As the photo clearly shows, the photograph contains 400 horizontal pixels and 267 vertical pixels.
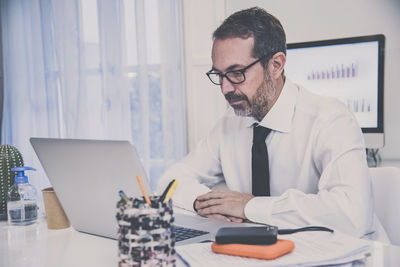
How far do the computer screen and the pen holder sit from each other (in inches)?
60.9

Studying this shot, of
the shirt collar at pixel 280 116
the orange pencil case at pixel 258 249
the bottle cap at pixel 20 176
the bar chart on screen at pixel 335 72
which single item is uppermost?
the bar chart on screen at pixel 335 72

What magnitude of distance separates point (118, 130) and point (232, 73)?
1381 millimetres

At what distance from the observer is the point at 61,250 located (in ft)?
3.10

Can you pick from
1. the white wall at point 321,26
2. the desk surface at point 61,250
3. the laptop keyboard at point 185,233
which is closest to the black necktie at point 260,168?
the laptop keyboard at point 185,233

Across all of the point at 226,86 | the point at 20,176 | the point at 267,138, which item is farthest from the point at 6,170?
the point at 267,138

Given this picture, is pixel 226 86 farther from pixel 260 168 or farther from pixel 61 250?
pixel 61 250

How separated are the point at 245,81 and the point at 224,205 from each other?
446 millimetres

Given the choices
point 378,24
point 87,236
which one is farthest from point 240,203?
point 378,24

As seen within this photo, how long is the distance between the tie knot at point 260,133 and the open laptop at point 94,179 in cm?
41

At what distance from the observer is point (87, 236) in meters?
1.05

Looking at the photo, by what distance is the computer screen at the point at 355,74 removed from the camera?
77.3 inches

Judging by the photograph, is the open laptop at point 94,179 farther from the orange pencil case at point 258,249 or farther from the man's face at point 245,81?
the man's face at point 245,81

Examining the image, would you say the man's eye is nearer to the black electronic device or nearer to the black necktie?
the black necktie

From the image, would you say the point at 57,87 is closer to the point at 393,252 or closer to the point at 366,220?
the point at 366,220
